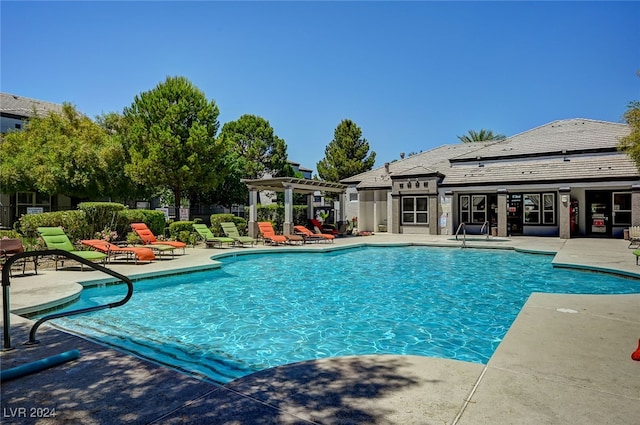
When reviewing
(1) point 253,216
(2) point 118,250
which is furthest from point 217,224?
(2) point 118,250

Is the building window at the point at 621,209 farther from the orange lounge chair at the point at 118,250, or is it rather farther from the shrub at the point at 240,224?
the orange lounge chair at the point at 118,250

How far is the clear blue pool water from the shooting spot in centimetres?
606

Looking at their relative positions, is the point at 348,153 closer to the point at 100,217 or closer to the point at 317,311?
the point at 100,217

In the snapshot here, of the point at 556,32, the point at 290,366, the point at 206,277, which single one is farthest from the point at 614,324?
the point at 556,32

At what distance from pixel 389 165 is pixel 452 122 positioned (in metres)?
18.9

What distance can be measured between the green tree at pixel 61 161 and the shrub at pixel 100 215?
9227mm

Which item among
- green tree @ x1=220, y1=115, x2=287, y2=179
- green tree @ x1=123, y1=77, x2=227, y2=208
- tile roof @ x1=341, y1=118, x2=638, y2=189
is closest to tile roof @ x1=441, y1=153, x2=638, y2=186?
tile roof @ x1=341, y1=118, x2=638, y2=189

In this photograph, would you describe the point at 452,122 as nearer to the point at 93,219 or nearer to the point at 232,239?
the point at 232,239

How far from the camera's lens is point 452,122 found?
45.9m

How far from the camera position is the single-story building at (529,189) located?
21.0m

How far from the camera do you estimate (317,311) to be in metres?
8.33

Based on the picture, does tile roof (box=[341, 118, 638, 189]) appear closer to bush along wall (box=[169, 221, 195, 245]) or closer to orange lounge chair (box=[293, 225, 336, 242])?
orange lounge chair (box=[293, 225, 336, 242])

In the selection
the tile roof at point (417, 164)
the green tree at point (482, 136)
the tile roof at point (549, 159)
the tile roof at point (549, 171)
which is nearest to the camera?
the tile roof at point (549, 171)

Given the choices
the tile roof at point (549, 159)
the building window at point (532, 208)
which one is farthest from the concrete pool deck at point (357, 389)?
the building window at point (532, 208)
